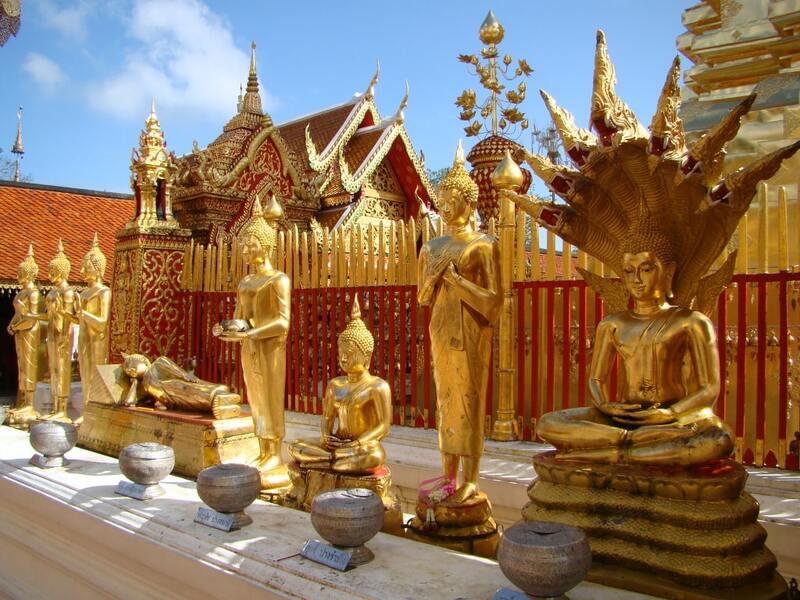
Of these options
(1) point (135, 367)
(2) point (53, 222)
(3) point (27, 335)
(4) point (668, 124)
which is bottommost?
(1) point (135, 367)

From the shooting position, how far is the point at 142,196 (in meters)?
7.32

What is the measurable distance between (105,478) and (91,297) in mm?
1941

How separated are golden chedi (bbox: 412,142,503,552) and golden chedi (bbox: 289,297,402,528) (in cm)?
30

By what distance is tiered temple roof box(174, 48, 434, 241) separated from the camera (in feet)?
28.0

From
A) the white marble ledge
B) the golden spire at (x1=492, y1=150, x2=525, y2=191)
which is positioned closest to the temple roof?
the white marble ledge

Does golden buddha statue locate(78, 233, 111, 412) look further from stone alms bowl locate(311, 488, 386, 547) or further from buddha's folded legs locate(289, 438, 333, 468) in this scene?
stone alms bowl locate(311, 488, 386, 547)

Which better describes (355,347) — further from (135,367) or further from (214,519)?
(135,367)

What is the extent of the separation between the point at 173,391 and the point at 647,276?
147 inches

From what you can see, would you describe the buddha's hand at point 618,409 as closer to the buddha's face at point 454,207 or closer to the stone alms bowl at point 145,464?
the buddha's face at point 454,207

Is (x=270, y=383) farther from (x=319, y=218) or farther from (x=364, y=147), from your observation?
(x=364, y=147)

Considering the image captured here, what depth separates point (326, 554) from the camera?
282 centimetres

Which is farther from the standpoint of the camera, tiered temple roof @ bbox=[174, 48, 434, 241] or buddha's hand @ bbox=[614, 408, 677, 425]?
tiered temple roof @ bbox=[174, 48, 434, 241]

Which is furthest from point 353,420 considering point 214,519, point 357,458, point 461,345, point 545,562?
point 545,562

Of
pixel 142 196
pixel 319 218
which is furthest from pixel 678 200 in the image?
pixel 319 218
